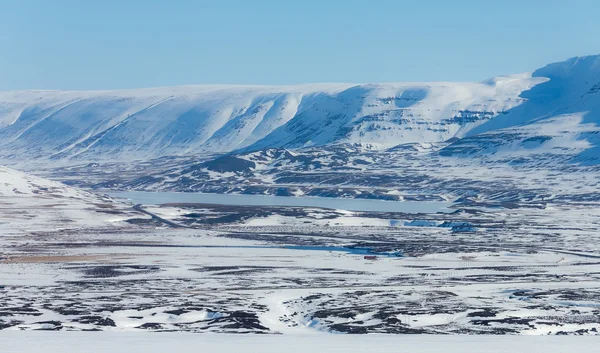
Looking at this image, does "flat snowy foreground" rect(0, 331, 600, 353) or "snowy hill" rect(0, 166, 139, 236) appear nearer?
"flat snowy foreground" rect(0, 331, 600, 353)

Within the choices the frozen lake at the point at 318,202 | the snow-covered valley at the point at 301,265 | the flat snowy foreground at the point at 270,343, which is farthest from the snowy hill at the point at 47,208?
the flat snowy foreground at the point at 270,343

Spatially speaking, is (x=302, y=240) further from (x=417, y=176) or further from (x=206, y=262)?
(x=417, y=176)

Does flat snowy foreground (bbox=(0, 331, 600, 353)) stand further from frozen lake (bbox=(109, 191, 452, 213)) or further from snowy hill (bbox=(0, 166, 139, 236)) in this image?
frozen lake (bbox=(109, 191, 452, 213))

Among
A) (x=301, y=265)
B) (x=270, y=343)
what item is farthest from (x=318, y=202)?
(x=270, y=343)

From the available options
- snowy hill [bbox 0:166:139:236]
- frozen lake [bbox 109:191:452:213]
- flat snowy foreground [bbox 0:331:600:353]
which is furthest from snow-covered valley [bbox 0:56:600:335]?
flat snowy foreground [bbox 0:331:600:353]

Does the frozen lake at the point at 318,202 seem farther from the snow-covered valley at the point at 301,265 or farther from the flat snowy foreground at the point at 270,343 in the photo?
the flat snowy foreground at the point at 270,343

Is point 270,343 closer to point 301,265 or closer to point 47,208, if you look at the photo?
point 301,265

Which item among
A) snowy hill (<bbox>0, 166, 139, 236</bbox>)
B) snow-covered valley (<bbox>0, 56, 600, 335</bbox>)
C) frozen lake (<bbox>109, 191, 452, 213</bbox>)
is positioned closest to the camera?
snow-covered valley (<bbox>0, 56, 600, 335</bbox>)

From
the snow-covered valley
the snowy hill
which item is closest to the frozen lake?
the snow-covered valley

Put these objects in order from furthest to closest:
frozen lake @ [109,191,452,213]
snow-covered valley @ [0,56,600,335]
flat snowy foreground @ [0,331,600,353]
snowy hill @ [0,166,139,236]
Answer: frozen lake @ [109,191,452,213], snowy hill @ [0,166,139,236], snow-covered valley @ [0,56,600,335], flat snowy foreground @ [0,331,600,353]

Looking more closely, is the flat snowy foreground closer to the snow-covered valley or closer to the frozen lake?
the snow-covered valley

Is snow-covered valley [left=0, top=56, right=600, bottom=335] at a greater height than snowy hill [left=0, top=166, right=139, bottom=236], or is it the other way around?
snowy hill [left=0, top=166, right=139, bottom=236]
